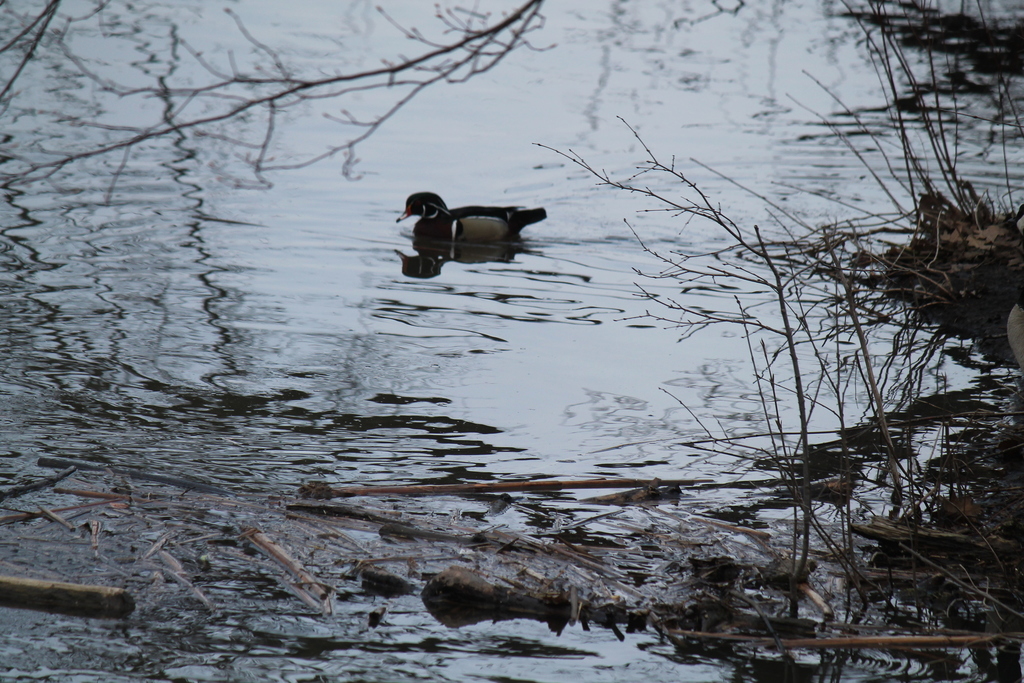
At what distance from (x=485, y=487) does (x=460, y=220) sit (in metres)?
5.45

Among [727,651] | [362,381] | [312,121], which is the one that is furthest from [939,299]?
[312,121]

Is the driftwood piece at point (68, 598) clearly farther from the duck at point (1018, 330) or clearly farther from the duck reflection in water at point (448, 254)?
the duck reflection in water at point (448, 254)

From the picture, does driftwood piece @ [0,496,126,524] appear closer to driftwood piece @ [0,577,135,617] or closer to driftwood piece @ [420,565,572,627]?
driftwood piece @ [0,577,135,617]

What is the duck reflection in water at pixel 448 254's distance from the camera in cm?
926

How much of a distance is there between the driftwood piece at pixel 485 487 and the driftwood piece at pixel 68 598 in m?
1.18

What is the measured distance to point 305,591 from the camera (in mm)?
3727

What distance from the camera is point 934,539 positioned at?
13.9 feet

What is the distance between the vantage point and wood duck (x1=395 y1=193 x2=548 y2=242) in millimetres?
9852

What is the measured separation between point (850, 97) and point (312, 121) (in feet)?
25.7

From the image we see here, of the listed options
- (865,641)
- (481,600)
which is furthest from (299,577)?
(865,641)

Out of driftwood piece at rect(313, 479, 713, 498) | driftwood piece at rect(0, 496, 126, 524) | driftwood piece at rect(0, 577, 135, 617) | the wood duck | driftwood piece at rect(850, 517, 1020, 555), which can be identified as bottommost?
driftwood piece at rect(0, 577, 135, 617)

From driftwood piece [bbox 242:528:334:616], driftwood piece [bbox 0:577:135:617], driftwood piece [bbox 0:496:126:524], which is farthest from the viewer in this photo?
driftwood piece [bbox 0:496:126:524]

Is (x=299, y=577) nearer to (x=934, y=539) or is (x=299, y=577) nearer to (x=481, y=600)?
(x=481, y=600)

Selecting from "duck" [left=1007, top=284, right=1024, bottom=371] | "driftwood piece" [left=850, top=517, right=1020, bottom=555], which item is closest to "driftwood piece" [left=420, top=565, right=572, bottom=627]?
"driftwood piece" [left=850, top=517, right=1020, bottom=555]
